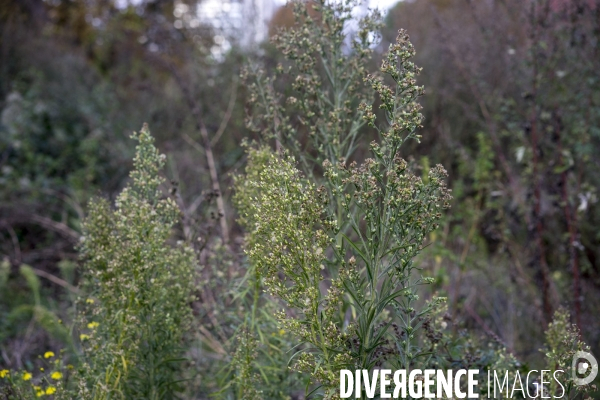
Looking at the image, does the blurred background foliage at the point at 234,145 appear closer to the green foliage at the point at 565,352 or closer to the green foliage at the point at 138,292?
the green foliage at the point at 138,292

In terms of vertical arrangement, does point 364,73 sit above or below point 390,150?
above

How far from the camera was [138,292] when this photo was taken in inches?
102

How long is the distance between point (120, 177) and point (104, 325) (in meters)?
5.37

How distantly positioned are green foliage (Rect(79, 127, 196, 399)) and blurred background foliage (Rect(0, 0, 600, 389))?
1.00 feet

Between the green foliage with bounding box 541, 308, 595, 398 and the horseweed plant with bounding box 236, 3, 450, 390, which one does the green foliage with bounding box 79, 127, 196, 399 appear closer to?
the horseweed plant with bounding box 236, 3, 450, 390

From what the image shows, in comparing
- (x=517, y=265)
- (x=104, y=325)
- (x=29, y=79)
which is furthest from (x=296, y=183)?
(x=29, y=79)

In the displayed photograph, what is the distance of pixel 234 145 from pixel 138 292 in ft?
19.7

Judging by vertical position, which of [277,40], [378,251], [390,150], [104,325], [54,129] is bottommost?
[104,325]

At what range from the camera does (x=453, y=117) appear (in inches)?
323

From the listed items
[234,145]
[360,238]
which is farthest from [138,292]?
[234,145]

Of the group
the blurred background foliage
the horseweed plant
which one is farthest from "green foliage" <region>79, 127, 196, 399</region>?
the horseweed plant

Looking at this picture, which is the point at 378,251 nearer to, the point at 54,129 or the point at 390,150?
the point at 390,150

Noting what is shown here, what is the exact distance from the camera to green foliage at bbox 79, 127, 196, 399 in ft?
8.30

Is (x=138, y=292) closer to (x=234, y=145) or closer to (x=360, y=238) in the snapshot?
(x=360, y=238)
